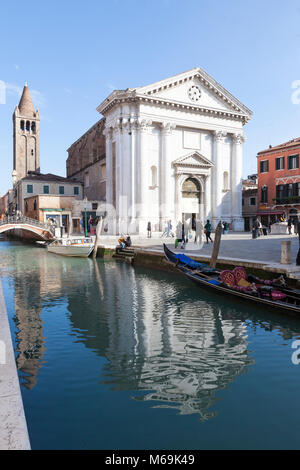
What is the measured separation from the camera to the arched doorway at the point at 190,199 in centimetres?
2952

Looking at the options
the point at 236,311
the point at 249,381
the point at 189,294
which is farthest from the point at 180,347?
the point at 189,294

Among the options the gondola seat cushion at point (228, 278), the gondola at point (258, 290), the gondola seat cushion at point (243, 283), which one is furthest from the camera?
the gondola seat cushion at point (228, 278)

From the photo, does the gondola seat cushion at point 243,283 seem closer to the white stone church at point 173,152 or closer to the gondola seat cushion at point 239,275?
the gondola seat cushion at point 239,275

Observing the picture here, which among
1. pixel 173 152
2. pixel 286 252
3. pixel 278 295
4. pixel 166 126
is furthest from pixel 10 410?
pixel 173 152

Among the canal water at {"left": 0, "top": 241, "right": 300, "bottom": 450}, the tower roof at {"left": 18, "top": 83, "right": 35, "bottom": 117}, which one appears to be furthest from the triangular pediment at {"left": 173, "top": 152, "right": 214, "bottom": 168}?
the tower roof at {"left": 18, "top": 83, "right": 35, "bottom": 117}

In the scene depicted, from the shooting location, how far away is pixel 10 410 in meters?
2.95

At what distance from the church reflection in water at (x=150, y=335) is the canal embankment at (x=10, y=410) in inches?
Result: 30.3

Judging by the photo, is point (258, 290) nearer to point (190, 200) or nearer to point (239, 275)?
point (239, 275)

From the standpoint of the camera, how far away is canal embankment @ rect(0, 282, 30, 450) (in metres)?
2.58

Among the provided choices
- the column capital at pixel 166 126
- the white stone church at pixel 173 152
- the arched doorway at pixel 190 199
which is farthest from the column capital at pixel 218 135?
the column capital at pixel 166 126

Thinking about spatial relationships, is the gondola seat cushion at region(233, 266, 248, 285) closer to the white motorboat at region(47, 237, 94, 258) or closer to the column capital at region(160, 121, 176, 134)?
the white motorboat at region(47, 237, 94, 258)

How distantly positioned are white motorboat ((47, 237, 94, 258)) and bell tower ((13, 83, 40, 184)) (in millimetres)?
40326

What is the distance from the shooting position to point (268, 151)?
33375 mm
